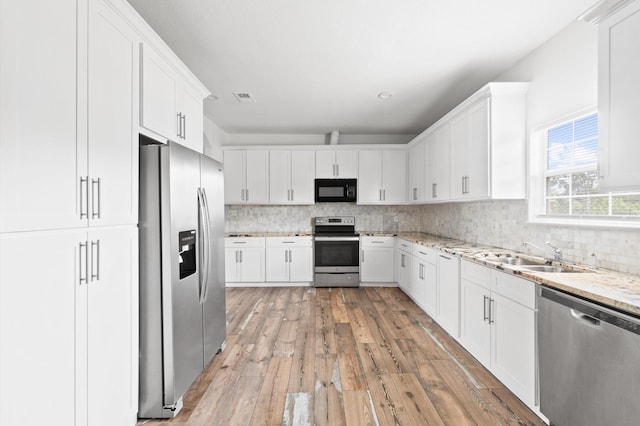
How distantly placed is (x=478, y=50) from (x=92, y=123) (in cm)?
292

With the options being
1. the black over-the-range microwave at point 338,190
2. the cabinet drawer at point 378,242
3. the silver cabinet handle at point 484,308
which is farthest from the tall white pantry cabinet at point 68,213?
the cabinet drawer at point 378,242

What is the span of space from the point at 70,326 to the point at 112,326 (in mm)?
288

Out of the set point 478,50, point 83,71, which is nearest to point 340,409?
point 83,71

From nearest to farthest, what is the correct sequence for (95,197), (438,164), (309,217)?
(95,197)
(438,164)
(309,217)

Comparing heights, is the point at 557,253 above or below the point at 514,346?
above

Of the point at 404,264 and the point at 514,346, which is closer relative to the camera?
the point at 514,346

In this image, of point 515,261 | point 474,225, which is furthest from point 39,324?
point 474,225

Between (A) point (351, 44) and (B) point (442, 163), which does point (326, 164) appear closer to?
(B) point (442, 163)

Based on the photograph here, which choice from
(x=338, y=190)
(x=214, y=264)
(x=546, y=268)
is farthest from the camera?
(x=338, y=190)

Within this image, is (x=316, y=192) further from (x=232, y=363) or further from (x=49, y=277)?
(x=49, y=277)

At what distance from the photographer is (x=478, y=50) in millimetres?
2674

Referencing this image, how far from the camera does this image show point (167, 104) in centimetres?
210

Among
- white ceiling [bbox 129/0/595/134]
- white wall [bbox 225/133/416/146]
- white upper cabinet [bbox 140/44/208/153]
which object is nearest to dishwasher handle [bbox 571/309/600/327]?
white ceiling [bbox 129/0/595/134]

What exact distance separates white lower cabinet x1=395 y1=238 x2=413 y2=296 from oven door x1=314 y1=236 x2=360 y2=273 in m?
0.64
